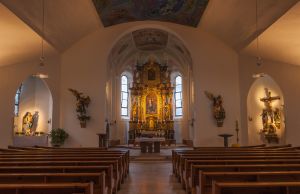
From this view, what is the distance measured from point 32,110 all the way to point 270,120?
540 inches

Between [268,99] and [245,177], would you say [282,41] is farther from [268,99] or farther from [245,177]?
[245,177]

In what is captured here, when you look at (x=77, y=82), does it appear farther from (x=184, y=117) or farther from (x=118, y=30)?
(x=184, y=117)

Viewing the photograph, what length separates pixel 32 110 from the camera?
63.2ft

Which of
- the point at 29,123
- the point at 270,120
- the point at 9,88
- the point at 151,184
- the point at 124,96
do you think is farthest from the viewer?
the point at 124,96

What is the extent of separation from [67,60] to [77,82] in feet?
4.04

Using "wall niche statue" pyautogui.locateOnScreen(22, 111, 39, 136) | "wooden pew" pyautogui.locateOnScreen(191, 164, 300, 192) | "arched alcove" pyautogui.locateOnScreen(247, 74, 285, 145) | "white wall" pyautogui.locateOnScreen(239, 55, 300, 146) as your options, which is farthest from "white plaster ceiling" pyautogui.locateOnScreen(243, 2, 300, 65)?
"wall niche statue" pyautogui.locateOnScreen(22, 111, 39, 136)

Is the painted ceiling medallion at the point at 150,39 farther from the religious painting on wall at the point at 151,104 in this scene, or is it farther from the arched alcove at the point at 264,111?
the arched alcove at the point at 264,111

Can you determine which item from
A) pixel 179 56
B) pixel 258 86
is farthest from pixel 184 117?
pixel 258 86

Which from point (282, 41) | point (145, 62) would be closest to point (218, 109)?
point (282, 41)

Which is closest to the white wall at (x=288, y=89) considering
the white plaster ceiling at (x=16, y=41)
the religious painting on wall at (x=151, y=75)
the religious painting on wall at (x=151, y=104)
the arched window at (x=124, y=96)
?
the religious painting on wall at (x=151, y=104)

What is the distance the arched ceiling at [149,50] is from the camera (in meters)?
18.2

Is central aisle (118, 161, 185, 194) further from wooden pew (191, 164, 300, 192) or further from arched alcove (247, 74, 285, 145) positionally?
arched alcove (247, 74, 285, 145)

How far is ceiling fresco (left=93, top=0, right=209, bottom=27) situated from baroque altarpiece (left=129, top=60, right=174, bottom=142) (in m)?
6.61

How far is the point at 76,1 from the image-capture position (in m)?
12.0
